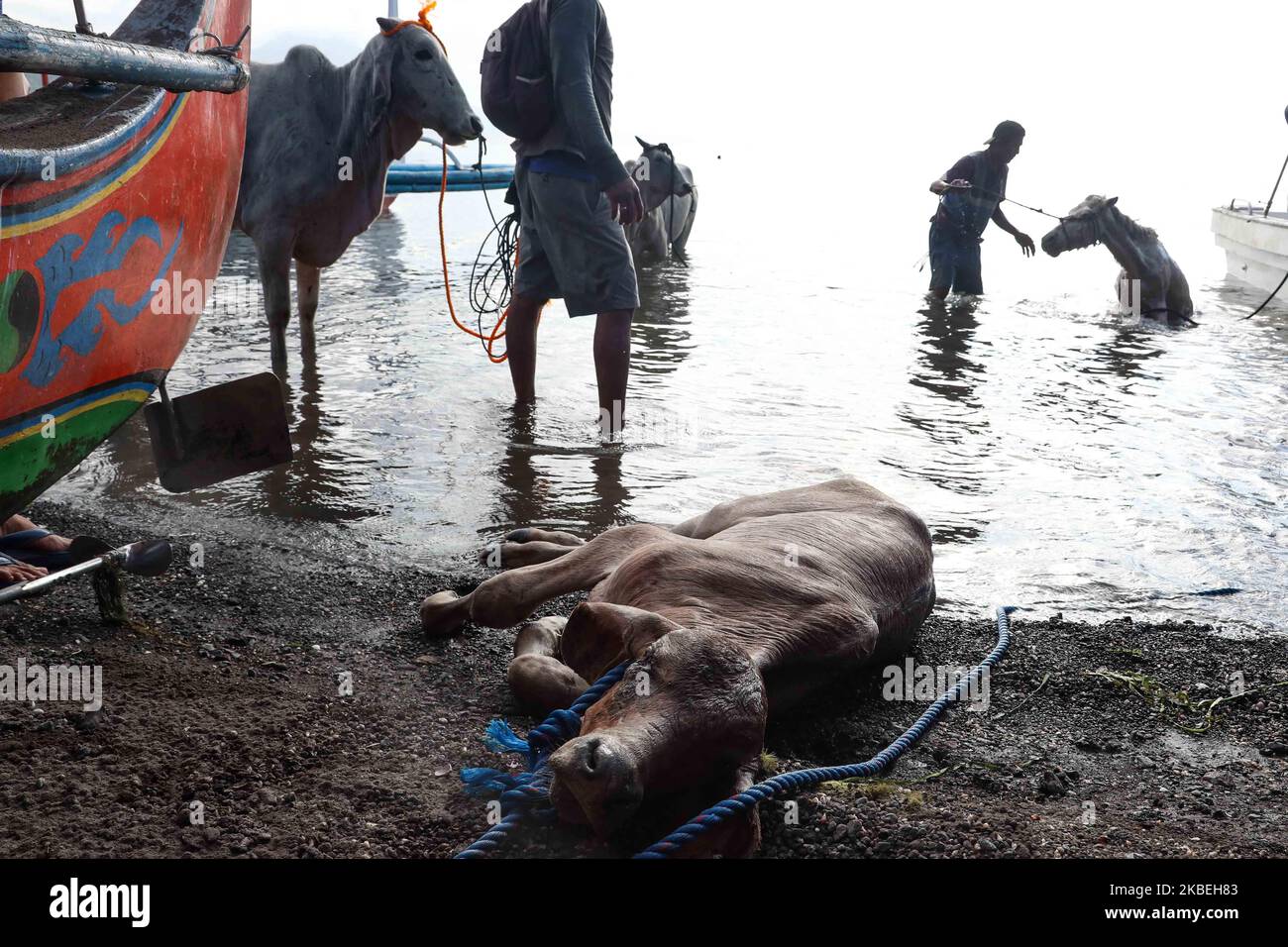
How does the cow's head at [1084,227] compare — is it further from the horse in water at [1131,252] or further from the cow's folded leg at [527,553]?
the cow's folded leg at [527,553]

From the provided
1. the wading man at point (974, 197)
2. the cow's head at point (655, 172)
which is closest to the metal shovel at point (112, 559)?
the cow's head at point (655, 172)

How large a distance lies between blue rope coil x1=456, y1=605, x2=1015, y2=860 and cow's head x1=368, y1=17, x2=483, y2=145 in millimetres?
4896

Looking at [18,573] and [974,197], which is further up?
[974,197]

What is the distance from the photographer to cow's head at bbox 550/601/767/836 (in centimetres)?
228

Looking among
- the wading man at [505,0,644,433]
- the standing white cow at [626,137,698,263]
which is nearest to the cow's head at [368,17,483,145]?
the wading man at [505,0,644,433]

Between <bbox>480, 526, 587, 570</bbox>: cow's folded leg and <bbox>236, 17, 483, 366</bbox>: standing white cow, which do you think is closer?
<bbox>480, 526, 587, 570</bbox>: cow's folded leg

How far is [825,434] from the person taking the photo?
7.43 meters

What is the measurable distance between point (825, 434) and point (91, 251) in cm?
485

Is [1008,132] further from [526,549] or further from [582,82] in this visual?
[526,549]

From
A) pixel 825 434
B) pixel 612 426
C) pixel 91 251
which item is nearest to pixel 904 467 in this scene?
pixel 825 434

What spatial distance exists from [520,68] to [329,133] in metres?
1.78

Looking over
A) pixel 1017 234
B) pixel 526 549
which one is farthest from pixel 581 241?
pixel 1017 234

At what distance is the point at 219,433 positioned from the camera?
4.37 meters

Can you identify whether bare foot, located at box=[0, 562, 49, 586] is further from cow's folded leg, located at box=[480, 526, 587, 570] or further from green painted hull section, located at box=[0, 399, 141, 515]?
cow's folded leg, located at box=[480, 526, 587, 570]
